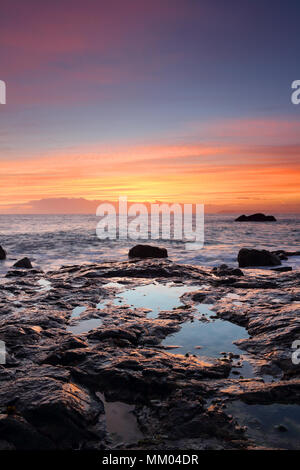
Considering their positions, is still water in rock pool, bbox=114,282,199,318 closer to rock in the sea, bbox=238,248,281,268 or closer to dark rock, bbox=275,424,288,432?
dark rock, bbox=275,424,288,432

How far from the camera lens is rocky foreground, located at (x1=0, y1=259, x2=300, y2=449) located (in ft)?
14.6

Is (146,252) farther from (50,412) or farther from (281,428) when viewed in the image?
(281,428)

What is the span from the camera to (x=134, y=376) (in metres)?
5.83

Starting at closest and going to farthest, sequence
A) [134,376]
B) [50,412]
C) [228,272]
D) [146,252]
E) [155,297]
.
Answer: [50,412], [134,376], [155,297], [228,272], [146,252]

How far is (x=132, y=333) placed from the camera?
8.02m

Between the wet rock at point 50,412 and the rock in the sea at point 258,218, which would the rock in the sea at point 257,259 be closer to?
the wet rock at point 50,412

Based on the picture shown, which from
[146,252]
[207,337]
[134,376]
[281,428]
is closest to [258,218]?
[146,252]

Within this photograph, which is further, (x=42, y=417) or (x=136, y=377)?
(x=136, y=377)

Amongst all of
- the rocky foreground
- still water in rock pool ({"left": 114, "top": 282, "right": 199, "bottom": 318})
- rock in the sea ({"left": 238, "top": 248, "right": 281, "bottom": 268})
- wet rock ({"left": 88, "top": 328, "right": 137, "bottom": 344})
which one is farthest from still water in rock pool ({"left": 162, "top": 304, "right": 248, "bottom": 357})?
rock in the sea ({"left": 238, "top": 248, "right": 281, "bottom": 268})
